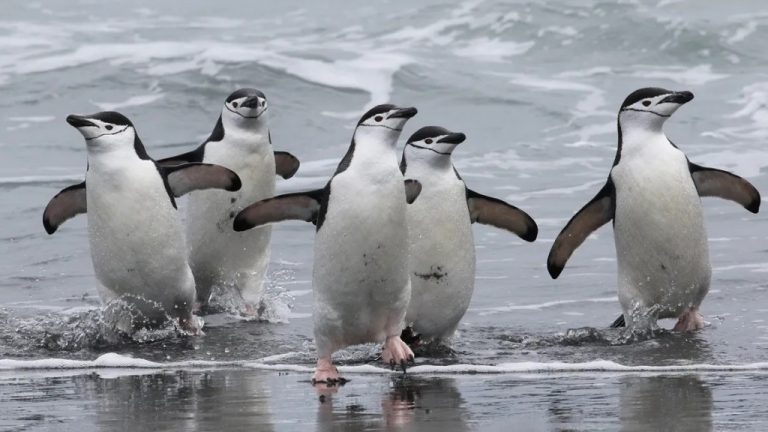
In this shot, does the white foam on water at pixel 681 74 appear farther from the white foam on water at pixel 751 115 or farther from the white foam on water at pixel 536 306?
the white foam on water at pixel 536 306

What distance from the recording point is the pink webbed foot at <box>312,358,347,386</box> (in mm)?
5738

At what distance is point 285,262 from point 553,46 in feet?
40.3

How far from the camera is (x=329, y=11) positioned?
88.7 feet

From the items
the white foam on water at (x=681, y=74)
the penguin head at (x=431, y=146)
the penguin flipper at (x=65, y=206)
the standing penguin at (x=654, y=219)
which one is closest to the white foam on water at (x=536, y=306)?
the standing penguin at (x=654, y=219)

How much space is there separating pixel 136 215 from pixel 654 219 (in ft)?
8.12

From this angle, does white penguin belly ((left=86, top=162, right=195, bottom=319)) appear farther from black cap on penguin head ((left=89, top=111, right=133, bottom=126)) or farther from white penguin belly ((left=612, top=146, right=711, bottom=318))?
white penguin belly ((left=612, top=146, right=711, bottom=318))

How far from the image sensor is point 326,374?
5.78 meters

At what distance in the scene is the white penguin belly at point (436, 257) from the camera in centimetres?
667

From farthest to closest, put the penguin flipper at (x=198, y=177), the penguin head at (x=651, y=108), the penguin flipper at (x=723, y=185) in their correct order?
the penguin flipper at (x=198, y=177), the penguin flipper at (x=723, y=185), the penguin head at (x=651, y=108)

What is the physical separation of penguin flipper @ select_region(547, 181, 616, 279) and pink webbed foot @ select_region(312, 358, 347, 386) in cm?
174

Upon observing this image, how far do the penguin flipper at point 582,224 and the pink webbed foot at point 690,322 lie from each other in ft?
1.97

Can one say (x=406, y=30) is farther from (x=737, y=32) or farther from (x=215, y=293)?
(x=215, y=293)

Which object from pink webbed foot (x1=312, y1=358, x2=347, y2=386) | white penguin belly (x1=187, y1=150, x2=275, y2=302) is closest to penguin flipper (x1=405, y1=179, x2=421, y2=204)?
pink webbed foot (x1=312, y1=358, x2=347, y2=386)

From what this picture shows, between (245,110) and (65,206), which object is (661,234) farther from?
(65,206)
